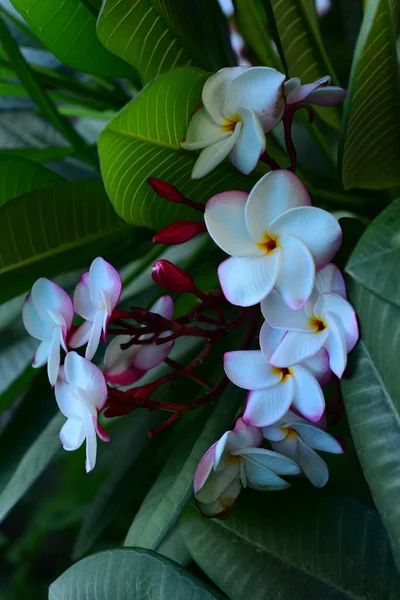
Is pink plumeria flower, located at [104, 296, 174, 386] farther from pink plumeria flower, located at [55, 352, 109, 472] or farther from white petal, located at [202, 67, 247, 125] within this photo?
white petal, located at [202, 67, 247, 125]

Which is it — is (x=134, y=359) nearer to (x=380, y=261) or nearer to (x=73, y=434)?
(x=73, y=434)

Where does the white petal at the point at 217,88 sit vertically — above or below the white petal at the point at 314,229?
above

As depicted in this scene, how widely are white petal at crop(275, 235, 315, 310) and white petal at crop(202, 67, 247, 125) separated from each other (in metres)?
0.10

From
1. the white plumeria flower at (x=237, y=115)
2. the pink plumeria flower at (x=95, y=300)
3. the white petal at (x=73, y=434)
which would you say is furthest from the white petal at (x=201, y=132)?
the white petal at (x=73, y=434)

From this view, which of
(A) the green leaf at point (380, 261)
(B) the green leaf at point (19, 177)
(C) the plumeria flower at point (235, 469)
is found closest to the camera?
(A) the green leaf at point (380, 261)

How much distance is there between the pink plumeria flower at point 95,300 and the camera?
0.48 meters

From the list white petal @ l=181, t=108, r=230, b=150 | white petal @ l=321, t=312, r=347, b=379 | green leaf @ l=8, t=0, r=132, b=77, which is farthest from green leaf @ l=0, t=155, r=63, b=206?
white petal @ l=321, t=312, r=347, b=379

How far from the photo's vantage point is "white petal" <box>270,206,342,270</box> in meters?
0.42

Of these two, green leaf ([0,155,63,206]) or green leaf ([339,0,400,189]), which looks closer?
green leaf ([339,0,400,189])

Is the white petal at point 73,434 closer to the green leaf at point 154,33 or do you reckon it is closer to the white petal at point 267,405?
the white petal at point 267,405

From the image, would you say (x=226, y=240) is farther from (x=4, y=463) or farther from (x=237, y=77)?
(x=4, y=463)

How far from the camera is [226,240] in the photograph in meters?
0.44

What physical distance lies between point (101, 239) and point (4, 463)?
0.82 ft

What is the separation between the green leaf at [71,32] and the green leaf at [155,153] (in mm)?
148
